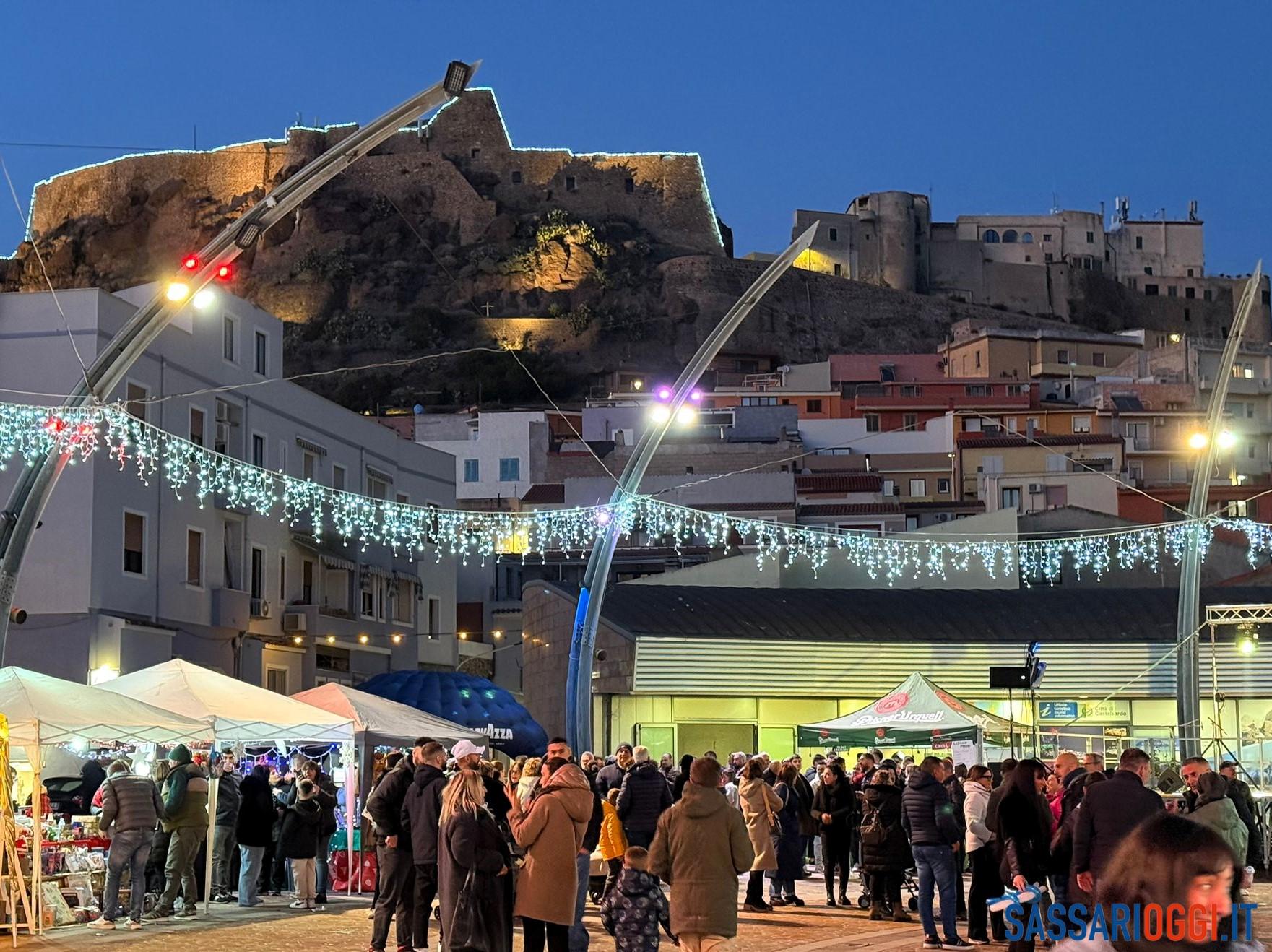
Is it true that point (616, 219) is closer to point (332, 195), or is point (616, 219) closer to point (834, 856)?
point (332, 195)

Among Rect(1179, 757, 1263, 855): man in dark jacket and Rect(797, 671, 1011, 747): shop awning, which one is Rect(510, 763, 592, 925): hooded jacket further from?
Rect(797, 671, 1011, 747): shop awning

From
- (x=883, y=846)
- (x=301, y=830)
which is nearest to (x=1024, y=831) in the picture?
(x=883, y=846)

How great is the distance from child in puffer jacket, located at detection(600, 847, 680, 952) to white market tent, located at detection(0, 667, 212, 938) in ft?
19.3

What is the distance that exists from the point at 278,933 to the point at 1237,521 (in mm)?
19775

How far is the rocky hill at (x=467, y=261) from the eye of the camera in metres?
104

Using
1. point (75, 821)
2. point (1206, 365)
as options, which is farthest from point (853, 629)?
point (1206, 365)

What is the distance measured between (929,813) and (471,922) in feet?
16.0

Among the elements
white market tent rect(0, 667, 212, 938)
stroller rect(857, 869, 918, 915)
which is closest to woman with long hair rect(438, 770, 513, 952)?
white market tent rect(0, 667, 212, 938)

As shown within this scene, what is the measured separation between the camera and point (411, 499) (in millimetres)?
44562

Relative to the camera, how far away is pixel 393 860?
42.8 ft

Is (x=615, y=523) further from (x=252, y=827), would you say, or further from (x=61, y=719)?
(x=61, y=719)

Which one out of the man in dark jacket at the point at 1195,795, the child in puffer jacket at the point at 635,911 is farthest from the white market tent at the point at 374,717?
the child in puffer jacket at the point at 635,911

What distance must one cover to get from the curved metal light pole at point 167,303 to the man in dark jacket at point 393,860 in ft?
15.6

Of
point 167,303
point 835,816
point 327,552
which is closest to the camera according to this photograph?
point 167,303
